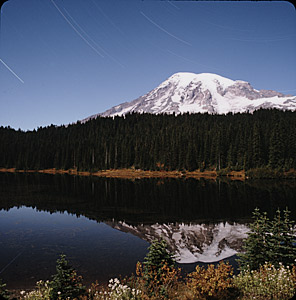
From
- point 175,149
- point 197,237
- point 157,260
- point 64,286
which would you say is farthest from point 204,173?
point 64,286

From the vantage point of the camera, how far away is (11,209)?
3378cm

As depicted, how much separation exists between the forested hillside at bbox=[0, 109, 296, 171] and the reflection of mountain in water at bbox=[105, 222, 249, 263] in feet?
241

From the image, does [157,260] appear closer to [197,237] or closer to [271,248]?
[271,248]

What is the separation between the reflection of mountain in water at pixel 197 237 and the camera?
57.9ft

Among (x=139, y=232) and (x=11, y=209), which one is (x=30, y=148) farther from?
(x=139, y=232)

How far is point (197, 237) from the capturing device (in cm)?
2158

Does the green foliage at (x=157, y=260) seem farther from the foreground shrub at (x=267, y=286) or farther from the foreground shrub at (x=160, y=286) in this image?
the foreground shrub at (x=267, y=286)

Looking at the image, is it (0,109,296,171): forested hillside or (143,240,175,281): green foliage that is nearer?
(143,240,175,281): green foliage

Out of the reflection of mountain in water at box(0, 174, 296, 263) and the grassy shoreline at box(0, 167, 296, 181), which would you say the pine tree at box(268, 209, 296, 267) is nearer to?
the reflection of mountain in water at box(0, 174, 296, 263)

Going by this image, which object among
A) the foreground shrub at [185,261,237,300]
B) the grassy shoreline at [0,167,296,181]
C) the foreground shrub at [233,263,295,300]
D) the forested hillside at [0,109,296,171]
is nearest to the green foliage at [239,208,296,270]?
the foreground shrub at [233,263,295,300]

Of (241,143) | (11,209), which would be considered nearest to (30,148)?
(241,143)

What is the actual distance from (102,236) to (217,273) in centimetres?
1531

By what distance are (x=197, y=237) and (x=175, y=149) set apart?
9267 cm

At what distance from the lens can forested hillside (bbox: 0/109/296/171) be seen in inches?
3698
